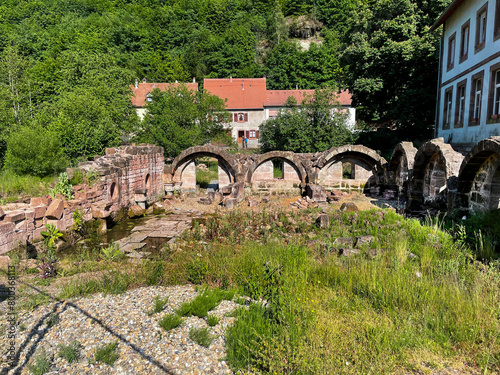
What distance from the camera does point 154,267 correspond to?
265 inches

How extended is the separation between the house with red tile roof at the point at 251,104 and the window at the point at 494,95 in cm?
2347

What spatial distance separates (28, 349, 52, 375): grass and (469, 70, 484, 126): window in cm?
1690

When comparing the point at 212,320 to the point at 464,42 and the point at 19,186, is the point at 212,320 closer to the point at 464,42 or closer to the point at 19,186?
the point at 19,186

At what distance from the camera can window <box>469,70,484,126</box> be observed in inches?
588

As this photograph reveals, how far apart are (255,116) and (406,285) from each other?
3378 cm

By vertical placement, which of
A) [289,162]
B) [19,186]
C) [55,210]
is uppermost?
[289,162]

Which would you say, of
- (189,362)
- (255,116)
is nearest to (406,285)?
(189,362)

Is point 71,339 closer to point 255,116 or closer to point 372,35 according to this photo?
point 372,35

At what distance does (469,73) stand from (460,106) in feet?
5.61

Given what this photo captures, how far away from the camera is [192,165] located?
19.6 metres

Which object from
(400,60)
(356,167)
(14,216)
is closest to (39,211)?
(14,216)

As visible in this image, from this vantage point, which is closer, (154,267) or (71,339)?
(71,339)

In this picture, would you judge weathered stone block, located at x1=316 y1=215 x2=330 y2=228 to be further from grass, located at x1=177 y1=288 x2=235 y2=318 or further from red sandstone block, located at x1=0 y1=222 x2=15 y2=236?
red sandstone block, located at x1=0 y1=222 x2=15 y2=236

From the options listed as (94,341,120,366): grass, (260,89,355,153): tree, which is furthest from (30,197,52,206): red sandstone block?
(260,89,355,153): tree
